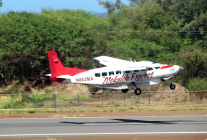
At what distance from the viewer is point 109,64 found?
1545 inches

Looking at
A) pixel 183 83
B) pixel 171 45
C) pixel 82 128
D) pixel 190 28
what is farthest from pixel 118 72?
pixel 190 28

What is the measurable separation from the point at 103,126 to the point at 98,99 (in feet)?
55.8

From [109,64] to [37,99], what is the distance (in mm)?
14212

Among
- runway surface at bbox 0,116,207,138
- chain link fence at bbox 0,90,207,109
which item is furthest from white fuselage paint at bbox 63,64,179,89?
chain link fence at bbox 0,90,207,109

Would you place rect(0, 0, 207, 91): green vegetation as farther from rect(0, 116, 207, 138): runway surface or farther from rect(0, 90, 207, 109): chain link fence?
rect(0, 116, 207, 138): runway surface

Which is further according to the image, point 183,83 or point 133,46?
point 133,46

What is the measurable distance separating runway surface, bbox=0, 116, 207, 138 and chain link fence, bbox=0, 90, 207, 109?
878cm

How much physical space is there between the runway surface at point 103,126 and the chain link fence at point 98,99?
878 centimetres

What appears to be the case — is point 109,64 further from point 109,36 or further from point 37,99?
point 109,36

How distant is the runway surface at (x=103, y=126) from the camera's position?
29922 mm

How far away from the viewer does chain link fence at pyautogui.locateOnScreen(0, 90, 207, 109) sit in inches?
1886

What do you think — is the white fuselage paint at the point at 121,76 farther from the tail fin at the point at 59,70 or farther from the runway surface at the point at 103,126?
the runway surface at the point at 103,126

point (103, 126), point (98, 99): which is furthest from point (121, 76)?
point (98, 99)

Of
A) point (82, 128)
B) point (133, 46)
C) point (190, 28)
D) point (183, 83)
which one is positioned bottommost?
point (82, 128)
